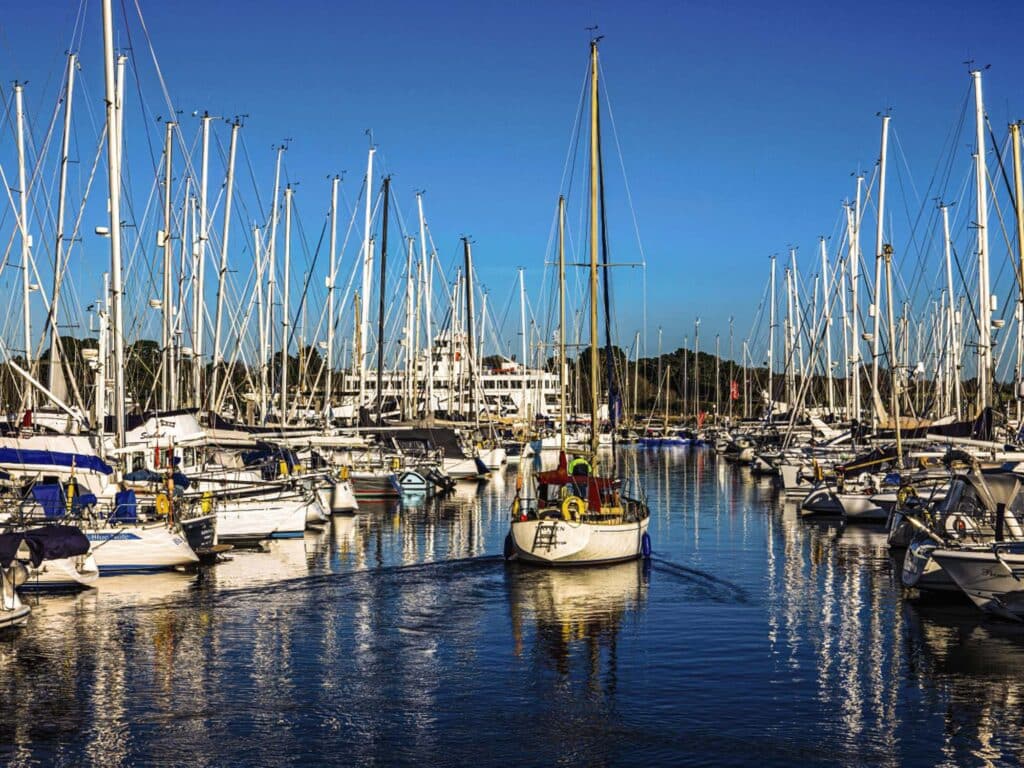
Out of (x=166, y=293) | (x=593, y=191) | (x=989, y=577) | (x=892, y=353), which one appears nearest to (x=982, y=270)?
(x=892, y=353)

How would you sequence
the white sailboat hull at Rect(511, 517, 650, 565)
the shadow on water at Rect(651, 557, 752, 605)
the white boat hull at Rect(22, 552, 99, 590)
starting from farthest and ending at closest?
the white sailboat hull at Rect(511, 517, 650, 565) → the shadow on water at Rect(651, 557, 752, 605) → the white boat hull at Rect(22, 552, 99, 590)

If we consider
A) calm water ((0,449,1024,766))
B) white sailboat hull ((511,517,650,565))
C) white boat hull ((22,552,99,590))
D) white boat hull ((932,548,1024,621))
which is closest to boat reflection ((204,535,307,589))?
calm water ((0,449,1024,766))

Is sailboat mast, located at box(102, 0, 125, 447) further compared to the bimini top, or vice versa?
sailboat mast, located at box(102, 0, 125, 447)

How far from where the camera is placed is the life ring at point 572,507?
1417 inches

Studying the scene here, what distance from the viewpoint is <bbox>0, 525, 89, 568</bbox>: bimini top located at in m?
30.1

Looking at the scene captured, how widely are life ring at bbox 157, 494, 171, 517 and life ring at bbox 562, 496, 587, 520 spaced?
1143 centimetres

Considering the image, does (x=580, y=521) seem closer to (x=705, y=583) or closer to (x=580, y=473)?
(x=580, y=473)

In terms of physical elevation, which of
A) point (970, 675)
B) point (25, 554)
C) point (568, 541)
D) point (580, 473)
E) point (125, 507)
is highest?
point (580, 473)

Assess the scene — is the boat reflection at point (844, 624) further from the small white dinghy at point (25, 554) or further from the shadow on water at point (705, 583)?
the small white dinghy at point (25, 554)

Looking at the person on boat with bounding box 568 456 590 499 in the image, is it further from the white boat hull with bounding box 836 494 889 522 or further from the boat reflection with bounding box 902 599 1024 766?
the white boat hull with bounding box 836 494 889 522

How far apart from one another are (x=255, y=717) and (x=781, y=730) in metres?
8.88

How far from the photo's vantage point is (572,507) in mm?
36094

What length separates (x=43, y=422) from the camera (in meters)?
56.7

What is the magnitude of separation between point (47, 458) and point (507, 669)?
17.6 m
